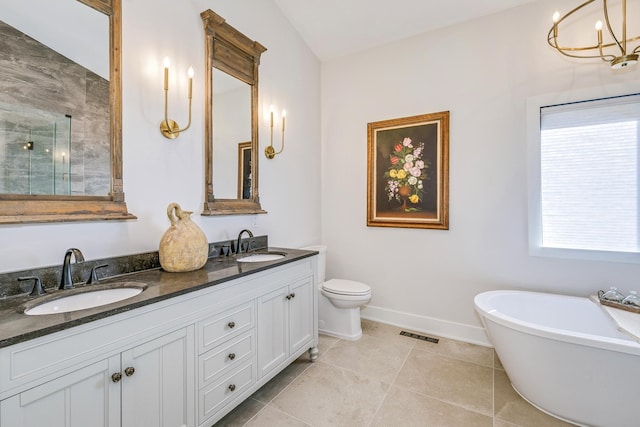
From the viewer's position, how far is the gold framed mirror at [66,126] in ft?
4.07

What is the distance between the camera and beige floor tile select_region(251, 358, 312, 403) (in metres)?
1.90

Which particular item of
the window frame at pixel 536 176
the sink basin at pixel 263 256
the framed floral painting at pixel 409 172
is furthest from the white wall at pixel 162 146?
the window frame at pixel 536 176

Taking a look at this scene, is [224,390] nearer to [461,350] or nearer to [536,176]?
[461,350]

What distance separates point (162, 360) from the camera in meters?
1.26

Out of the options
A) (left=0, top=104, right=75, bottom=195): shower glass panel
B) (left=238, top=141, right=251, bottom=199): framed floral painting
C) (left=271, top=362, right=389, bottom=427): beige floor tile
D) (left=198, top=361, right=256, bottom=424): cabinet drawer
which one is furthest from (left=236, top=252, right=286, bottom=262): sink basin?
(left=0, top=104, right=75, bottom=195): shower glass panel

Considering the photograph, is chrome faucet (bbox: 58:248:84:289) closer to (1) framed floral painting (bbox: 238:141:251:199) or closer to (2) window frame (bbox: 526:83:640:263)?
(1) framed floral painting (bbox: 238:141:251:199)

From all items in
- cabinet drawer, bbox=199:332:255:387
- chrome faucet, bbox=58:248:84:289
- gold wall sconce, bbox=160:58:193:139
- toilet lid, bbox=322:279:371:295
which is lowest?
cabinet drawer, bbox=199:332:255:387

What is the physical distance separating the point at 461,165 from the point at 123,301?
8.72ft

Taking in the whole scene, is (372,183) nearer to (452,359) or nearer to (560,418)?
(452,359)

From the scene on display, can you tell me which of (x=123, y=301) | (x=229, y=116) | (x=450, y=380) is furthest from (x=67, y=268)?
(x=450, y=380)

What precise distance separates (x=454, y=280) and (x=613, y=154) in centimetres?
149

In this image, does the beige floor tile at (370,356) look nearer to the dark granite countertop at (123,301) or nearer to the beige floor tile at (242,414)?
the beige floor tile at (242,414)

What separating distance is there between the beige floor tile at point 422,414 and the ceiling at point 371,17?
3036 millimetres

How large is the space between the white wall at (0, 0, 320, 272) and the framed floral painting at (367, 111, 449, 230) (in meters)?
0.95
